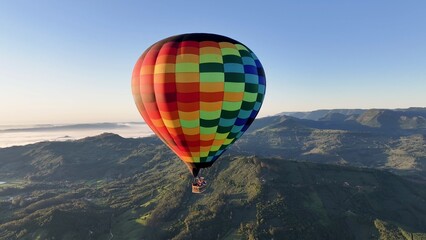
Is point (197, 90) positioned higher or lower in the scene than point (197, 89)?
lower

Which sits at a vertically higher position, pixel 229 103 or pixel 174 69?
pixel 174 69

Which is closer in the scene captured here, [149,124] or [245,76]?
[245,76]

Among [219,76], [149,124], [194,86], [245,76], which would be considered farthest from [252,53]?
[149,124]

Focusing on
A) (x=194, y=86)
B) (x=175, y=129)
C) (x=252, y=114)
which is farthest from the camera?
(x=252, y=114)

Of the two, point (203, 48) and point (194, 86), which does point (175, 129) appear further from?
point (203, 48)
